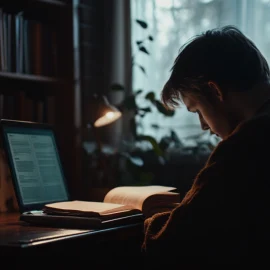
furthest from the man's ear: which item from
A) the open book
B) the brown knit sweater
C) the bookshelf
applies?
the bookshelf

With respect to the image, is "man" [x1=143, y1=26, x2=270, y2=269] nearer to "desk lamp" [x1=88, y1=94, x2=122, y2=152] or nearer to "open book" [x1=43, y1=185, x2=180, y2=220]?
"open book" [x1=43, y1=185, x2=180, y2=220]

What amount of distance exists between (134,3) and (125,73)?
32 centimetres

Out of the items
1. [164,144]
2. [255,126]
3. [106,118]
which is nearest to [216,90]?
[255,126]

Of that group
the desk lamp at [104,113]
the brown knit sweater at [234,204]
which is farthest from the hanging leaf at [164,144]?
the brown knit sweater at [234,204]

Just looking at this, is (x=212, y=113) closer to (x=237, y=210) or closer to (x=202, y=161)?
(x=237, y=210)

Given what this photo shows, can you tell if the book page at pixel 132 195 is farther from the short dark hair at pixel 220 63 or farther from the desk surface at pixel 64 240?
the short dark hair at pixel 220 63

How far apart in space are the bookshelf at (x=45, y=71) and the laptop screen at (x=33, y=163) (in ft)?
0.94

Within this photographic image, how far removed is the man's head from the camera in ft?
4.31

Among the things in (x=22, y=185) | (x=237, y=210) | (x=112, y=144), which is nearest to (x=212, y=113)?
(x=237, y=210)

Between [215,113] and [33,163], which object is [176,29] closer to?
[33,163]

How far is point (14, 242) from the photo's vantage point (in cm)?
125

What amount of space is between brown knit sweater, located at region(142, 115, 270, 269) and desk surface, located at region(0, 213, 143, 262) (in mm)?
270

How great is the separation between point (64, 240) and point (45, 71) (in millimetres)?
1106

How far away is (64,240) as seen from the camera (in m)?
1.32
